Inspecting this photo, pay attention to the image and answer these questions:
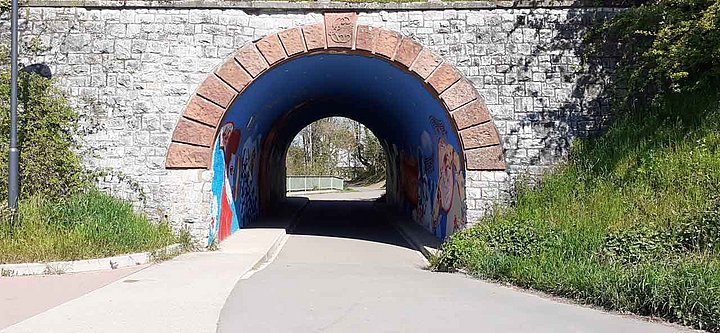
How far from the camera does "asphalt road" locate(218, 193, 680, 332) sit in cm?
589

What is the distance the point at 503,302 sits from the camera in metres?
7.05

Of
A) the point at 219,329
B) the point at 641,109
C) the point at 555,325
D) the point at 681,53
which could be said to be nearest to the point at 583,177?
the point at 641,109

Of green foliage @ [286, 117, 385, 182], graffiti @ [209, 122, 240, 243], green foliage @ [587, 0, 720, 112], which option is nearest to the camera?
green foliage @ [587, 0, 720, 112]

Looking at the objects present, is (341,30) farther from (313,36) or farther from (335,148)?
(335,148)

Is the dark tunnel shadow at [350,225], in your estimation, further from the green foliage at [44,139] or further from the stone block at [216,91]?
the green foliage at [44,139]

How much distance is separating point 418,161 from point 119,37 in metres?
8.19

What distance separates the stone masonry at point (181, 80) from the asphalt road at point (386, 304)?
2475 mm

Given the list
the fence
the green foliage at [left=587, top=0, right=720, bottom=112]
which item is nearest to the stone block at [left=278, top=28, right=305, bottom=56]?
the green foliage at [left=587, top=0, right=720, bottom=112]

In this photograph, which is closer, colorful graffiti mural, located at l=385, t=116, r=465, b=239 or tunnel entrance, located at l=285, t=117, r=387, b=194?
colorful graffiti mural, located at l=385, t=116, r=465, b=239

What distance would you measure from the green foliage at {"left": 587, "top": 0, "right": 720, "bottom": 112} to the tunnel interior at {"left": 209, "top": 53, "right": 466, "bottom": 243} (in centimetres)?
305

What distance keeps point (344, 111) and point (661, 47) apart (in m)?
12.7

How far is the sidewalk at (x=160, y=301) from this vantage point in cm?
576

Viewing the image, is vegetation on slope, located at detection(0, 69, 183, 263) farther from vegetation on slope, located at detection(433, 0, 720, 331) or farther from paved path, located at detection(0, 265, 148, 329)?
vegetation on slope, located at detection(433, 0, 720, 331)

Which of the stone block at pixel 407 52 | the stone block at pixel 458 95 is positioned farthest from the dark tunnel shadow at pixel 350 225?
the stone block at pixel 407 52
